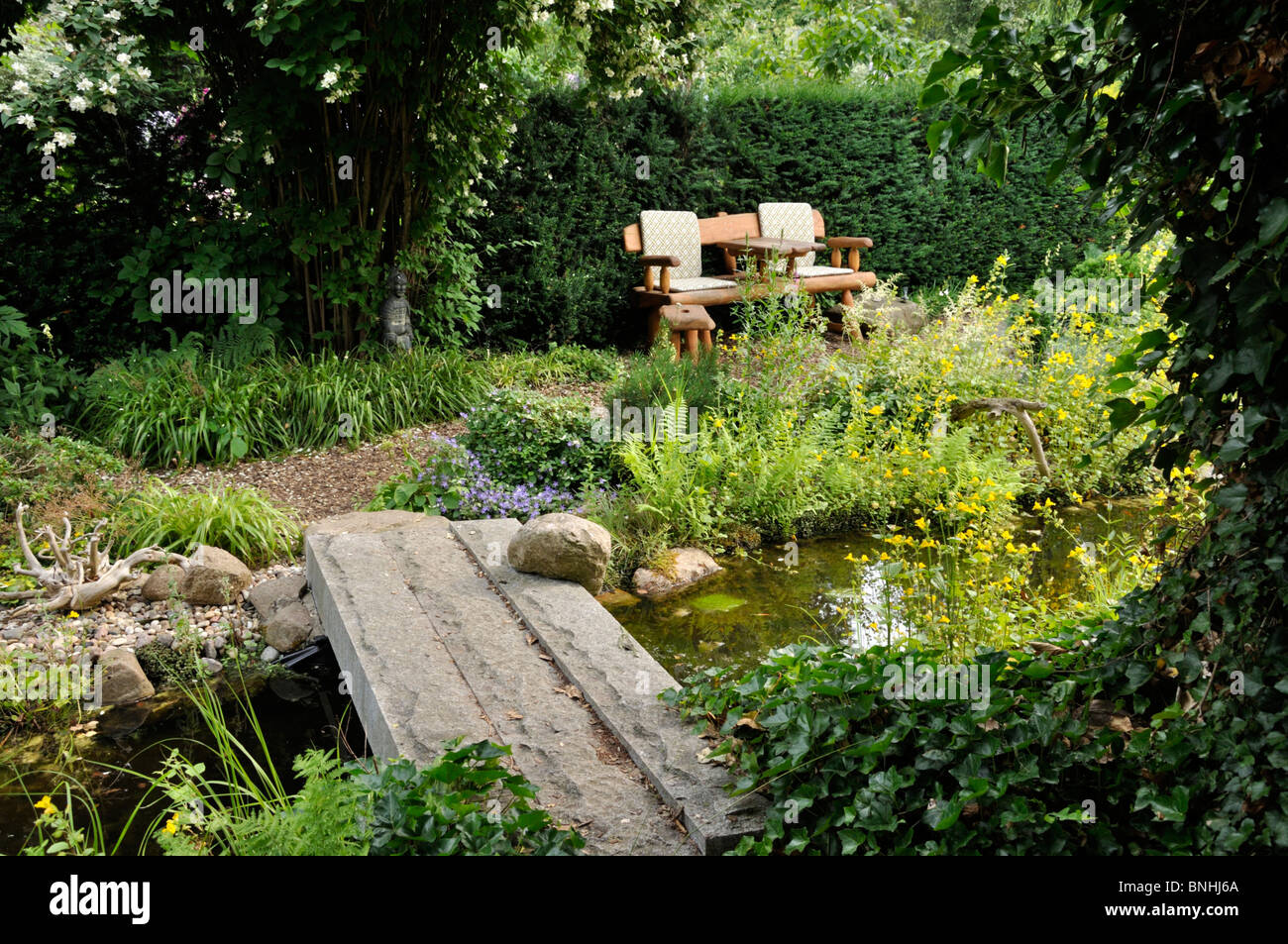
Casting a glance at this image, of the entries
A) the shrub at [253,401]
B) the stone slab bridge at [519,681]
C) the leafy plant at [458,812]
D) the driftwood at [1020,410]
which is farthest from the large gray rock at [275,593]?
the driftwood at [1020,410]

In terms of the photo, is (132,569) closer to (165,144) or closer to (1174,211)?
(165,144)

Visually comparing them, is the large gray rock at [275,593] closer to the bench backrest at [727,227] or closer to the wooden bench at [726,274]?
the wooden bench at [726,274]

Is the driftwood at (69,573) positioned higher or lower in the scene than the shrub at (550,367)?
lower

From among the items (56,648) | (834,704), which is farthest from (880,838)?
(56,648)

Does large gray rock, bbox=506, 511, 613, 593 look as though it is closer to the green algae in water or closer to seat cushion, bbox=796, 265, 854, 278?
the green algae in water

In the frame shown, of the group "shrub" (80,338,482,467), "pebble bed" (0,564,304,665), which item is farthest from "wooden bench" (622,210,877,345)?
"pebble bed" (0,564,304,665)

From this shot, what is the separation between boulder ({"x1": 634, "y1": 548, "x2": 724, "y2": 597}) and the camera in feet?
16.6

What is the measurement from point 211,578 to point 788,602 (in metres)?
2.78

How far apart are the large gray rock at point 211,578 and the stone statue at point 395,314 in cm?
286

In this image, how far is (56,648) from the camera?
4402 mm

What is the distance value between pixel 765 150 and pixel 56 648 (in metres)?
8.04

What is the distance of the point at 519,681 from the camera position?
3.55 metres

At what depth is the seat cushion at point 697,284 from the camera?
9.13 meters
